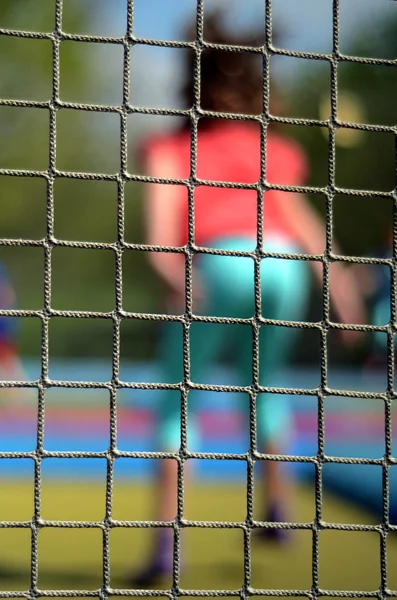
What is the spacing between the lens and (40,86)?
888 centimetres

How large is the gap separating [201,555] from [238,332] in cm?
41

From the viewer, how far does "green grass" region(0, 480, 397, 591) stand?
4.99 feet

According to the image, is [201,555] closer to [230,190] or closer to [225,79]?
[230,190]

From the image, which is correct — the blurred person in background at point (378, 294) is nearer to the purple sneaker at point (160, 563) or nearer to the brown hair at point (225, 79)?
the brown hair at point (225, 79)

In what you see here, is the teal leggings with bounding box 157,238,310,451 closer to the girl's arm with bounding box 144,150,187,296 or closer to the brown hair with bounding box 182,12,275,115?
the girl's arm with bounding box 144,150,187,296

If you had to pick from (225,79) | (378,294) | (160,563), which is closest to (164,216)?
(225,79)

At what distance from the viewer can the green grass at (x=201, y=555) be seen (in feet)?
4.99

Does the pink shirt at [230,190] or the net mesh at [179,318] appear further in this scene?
the pink shirt at [230,190]

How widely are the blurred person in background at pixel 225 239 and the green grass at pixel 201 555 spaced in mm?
90

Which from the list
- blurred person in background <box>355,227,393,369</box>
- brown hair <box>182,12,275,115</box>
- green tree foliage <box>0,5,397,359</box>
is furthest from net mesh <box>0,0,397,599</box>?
green tree foliage <box>0,5,397,359</box>

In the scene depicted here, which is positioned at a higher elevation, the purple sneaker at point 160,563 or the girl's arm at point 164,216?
the girl's arm at point 164,216

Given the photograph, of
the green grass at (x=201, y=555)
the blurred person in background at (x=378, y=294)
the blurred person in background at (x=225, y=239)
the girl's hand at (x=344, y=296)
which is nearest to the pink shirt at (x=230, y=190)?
the blurred person in background at (x=225, y=239)

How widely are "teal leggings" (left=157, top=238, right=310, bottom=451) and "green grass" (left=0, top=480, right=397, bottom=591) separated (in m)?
0.21

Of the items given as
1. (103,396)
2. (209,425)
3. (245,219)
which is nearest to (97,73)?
(103,396)
